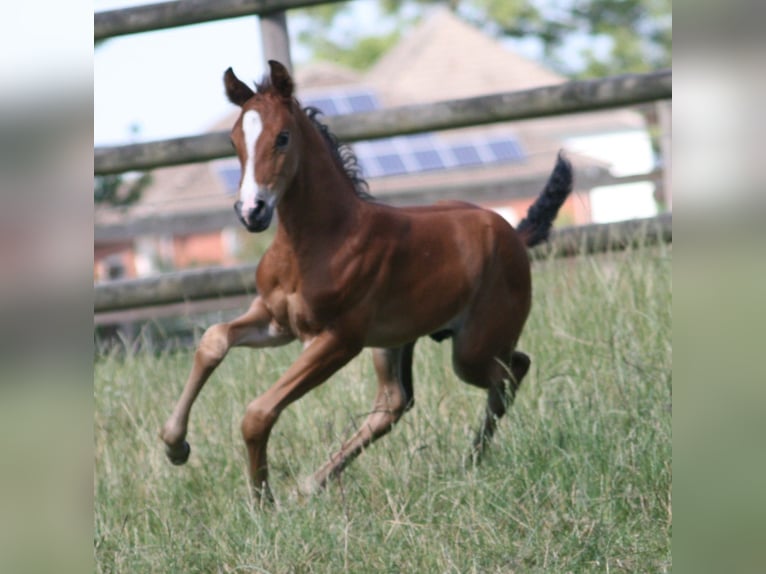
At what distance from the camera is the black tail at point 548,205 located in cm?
434

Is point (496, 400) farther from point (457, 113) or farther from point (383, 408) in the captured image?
point (457, 113)

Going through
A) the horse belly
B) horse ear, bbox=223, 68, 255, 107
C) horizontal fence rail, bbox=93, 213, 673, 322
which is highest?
horse ear, bbox=223, 68, 255, 107

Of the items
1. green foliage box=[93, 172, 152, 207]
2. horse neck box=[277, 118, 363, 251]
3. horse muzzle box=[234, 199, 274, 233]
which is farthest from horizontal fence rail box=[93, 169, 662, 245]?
horse muzzle box=[234, 199, 274, 233]

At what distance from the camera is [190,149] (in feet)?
19.1

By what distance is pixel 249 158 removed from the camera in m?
3.19

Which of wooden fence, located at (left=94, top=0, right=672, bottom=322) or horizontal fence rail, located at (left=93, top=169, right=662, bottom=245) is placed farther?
horizontal fence rail, located at (left=93, top=169, right=662, bottom=245)

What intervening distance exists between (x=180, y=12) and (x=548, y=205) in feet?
8.18

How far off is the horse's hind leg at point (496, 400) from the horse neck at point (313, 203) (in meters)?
0.86

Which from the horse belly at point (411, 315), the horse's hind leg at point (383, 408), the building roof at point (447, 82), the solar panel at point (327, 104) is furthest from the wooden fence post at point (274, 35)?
the building roof at point (447, 82)

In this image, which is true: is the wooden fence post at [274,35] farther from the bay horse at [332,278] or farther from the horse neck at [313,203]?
the horse neck at [313,203]

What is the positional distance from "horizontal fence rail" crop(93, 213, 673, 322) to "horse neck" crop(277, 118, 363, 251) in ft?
7.40

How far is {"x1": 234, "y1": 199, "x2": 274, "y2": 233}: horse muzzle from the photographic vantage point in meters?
3.10

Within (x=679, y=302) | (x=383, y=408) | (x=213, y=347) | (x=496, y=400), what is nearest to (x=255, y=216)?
(x=213, y=347)

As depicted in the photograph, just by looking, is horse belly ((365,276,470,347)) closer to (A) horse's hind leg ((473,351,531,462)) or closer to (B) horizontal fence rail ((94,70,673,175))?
(A) horse's hind leg ((473,351,531,462))
